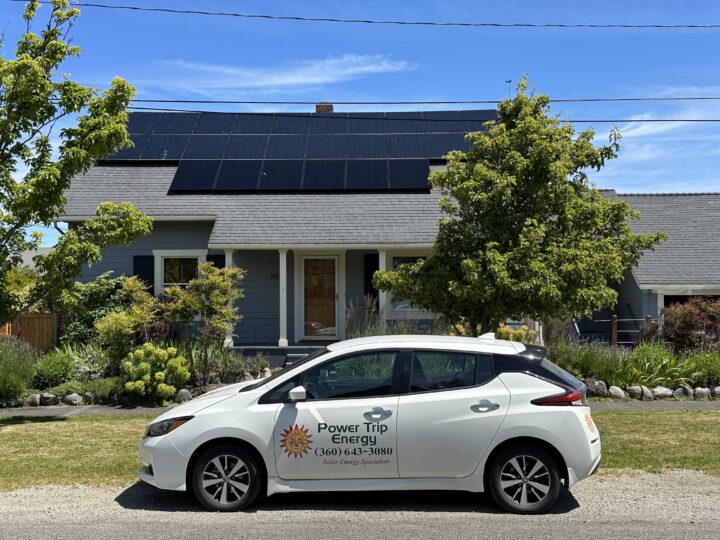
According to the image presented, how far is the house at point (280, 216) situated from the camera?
687 inches

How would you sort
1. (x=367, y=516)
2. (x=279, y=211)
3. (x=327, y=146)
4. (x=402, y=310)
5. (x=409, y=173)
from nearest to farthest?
1. (x=367, y=516)
2. (x=402, y=310)
3. (x=279, y=211)
4. (x=409, y=173)
5. (x=327, y=146)

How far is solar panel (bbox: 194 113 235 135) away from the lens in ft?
70.7

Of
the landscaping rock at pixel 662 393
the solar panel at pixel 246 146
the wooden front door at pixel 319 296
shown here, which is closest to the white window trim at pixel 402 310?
the wooden front door at pixel 319 296

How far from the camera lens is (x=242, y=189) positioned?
18922 millimetres

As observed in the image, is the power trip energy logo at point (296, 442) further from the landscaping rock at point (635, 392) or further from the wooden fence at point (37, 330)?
the wooden fence at point (37, 330)

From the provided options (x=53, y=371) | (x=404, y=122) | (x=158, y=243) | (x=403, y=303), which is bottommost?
(x=53, y=371)

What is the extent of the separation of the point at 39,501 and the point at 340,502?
2.86 meters

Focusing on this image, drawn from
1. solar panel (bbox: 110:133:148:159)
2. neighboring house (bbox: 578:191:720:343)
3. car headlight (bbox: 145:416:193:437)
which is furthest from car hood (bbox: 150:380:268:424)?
solar panel (bbox: 110:133:148:159)

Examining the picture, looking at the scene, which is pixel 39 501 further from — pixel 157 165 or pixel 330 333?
pixel 157 165

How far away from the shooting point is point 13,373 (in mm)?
12797

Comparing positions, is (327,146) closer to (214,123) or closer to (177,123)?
(214,123)

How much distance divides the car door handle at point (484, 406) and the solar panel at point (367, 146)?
1464 cm

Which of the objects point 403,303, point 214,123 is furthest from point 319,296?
point 214,123

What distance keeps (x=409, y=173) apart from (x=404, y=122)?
330 centimetres
